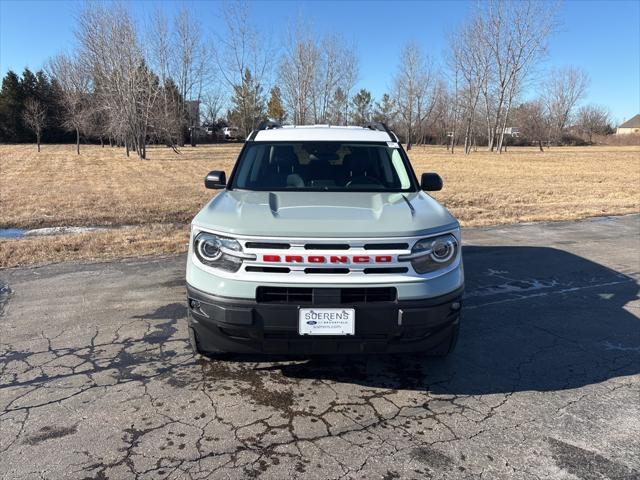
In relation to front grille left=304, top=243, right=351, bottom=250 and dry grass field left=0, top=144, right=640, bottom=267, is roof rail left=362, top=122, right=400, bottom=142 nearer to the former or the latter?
front grille left=304, top=243, right=351, bottom=250

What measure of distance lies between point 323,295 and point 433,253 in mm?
783

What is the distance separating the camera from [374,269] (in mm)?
2932

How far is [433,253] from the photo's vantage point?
308 centimetres

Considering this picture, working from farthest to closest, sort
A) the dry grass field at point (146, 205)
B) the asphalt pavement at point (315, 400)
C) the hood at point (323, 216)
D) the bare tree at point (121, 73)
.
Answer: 1. the bare tree at point (121, 73)
2. the dry grass field at point (146, 205)
3. the hood at point (323, 216)
4. the asphalt pavement at point (315, 400)

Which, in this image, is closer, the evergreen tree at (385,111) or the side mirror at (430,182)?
the side mirror at (430,182)

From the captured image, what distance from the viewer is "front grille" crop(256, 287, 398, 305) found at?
2.86 metres

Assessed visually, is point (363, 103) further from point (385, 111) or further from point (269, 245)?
point (269, 245)

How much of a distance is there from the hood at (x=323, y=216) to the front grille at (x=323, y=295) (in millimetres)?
331

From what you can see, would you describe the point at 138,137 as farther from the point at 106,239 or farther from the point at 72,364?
the point at 72,364

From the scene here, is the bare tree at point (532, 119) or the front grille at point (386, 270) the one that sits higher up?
the bare tree at point (532, 119)

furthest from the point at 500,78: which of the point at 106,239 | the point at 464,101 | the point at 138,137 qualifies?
the point at 106,239

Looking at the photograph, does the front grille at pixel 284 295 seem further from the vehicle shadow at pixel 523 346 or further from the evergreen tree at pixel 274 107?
the evergreen tree at pixel 274 107

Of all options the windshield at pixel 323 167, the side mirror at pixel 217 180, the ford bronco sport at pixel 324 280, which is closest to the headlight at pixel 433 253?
the ford bronco sport at pixel 324 280

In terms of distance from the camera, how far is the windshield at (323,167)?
4.34 m
